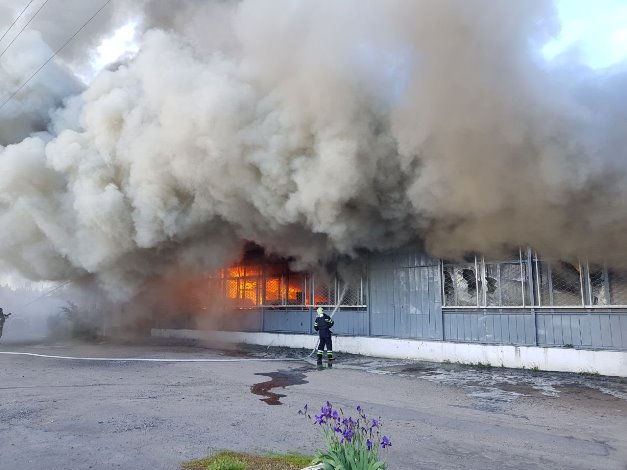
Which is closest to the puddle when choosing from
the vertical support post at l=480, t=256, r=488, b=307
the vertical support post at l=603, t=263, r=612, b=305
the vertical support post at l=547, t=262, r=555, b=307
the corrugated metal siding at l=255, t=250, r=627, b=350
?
the corrugated metal siding at l=255, t=250, r=627, b=350

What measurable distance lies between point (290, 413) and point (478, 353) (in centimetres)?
615

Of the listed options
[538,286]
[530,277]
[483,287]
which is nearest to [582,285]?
[538,286]

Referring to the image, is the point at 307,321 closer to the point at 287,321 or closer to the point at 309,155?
the point at 287,321

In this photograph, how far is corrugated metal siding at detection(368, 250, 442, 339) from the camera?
40.1 feet

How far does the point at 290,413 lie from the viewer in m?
6.33

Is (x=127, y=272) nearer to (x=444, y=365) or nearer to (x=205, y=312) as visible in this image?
(x=205, y=312)

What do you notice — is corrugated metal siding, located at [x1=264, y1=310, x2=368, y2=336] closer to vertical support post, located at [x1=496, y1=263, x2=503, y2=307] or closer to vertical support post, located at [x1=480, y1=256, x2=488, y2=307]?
vertical support post, located at [x1=480, y1=256, x2=488, y2=307]

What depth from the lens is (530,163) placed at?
9.30 meters

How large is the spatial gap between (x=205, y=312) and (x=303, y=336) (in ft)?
21.3

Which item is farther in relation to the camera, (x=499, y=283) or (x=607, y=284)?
(x=499, y=283)

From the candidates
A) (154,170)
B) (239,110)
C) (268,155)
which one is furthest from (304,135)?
(154,170)

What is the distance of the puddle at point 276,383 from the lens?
7.41m

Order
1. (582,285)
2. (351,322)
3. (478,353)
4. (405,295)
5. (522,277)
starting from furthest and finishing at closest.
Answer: (351,322), (405,295), (478,353), (522,277), (582,285)

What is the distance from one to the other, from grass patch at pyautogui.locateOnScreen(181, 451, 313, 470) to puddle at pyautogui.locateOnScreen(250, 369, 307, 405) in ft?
9.09
